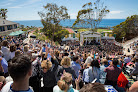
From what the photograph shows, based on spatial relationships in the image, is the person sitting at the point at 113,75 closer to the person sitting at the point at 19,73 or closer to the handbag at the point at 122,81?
the handbag at the point at 122,81

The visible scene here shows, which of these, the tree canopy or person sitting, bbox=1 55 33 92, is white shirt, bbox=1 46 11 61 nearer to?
person sitting, bbox=1 55 33 92

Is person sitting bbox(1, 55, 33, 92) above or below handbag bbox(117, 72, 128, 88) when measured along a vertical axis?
above

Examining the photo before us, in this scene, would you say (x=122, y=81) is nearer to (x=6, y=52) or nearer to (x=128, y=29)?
(x=6, y=52)

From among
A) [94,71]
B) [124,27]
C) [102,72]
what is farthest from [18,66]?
[124,27]

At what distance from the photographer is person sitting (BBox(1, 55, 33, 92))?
1676 millimetres

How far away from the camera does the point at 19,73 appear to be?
169 cm

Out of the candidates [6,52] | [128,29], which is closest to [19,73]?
[6,52]

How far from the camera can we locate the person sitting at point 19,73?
66.0 inches

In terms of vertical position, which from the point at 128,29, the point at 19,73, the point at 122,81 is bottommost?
the point at 122,81

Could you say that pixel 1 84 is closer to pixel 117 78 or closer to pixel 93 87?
pixel 93 87

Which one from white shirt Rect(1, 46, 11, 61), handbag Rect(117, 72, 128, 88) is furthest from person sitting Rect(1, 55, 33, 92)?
white shirt Rect(1, 46, 11, 61)

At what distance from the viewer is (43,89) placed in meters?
3.44

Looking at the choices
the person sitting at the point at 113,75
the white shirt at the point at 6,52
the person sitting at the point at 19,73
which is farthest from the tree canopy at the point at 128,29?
the person sitting at the point at 19,73

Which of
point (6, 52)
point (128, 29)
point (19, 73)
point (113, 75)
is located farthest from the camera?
point (128, 29)
